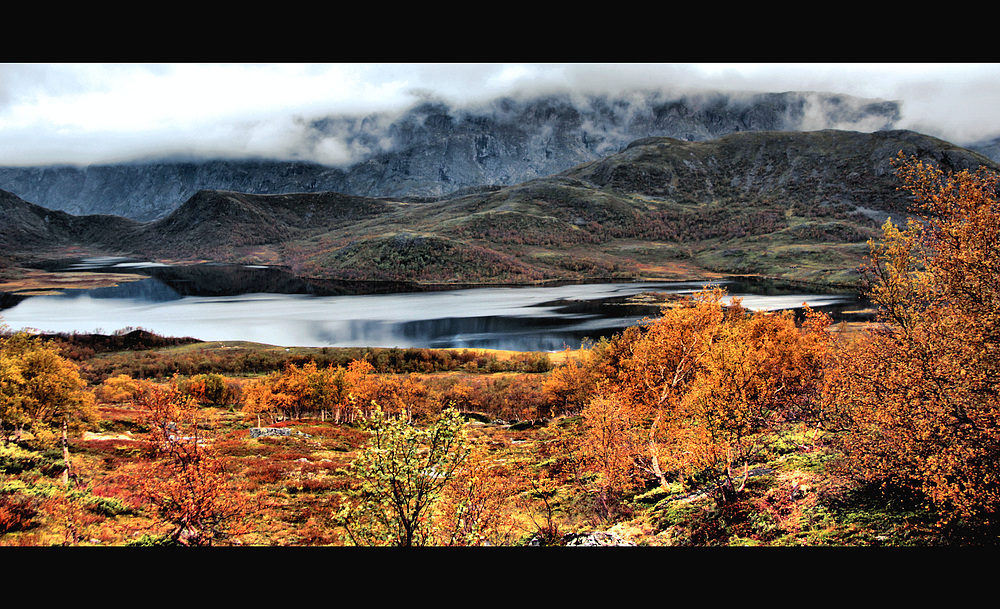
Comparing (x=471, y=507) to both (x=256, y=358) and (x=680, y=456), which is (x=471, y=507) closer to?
(x=680, y=456)

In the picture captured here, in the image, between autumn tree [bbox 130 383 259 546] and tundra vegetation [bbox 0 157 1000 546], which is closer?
tundra vegetation [bbox 0 157 1000 546]

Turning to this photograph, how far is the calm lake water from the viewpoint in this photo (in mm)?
73562

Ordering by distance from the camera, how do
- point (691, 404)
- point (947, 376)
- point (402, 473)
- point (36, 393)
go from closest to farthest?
point (402, 473), point (947, 376), point (691, 404), point (36, 393)

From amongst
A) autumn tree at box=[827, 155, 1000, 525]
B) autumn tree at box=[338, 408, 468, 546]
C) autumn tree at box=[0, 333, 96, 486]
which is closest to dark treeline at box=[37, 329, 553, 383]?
autumn tree at box=[0, 333, 96, 486]

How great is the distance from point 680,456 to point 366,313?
95561 millimetres

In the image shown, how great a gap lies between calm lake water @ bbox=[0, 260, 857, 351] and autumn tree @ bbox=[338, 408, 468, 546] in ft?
154

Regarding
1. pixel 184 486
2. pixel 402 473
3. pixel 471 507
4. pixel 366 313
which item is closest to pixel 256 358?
pixel 366 313

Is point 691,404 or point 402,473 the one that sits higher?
point 402,473

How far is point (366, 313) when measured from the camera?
10144 centimetres

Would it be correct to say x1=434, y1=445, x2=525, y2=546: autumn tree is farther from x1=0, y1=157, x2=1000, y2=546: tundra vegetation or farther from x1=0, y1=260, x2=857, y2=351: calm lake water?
x1=0, y1=260, x2=857, y2=351: calm lake water

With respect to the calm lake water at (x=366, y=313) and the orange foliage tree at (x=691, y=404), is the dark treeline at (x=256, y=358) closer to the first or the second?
the calm lake water at (x=366, y=313)

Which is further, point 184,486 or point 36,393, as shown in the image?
point 36,393

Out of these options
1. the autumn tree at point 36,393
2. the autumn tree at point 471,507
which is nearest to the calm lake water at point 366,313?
the autumn tree at point 36,393
